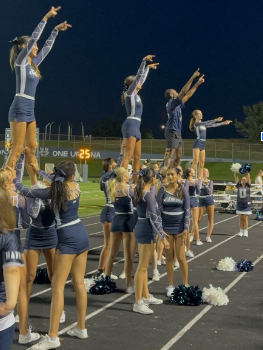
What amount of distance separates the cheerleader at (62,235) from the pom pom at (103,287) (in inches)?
88.6

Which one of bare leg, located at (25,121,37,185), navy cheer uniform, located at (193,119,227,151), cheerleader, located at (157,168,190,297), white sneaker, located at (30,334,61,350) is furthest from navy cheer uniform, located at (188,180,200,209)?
white sneaker, located at (30,334,61,350)

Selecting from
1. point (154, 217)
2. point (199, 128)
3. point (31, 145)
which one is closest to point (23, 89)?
point (31, 145)

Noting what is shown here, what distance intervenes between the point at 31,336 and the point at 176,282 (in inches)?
141

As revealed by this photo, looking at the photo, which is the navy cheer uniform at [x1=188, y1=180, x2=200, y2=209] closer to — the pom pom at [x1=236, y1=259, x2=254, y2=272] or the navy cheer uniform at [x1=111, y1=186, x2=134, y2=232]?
the pom pom at [x1=236, y1=259, x2=254, y2=272]

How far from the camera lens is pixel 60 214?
5254mm

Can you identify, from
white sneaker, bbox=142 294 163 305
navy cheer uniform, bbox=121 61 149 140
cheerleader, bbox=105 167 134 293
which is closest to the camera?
white sneaker, bbox=142 294 163 305

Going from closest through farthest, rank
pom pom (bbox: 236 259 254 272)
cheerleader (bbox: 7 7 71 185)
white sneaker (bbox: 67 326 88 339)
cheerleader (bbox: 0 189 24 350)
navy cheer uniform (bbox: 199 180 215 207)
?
cheerleader (bbox: 0 189 24 350)
white sneaker (bbox: 67 326 88 339)
cheerleader (bbox: 7 7 71 185)
pom pom (bbox: 236 259 254 272)
navy cheer uniform (bbox: 199 180 215 207)

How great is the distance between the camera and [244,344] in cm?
539

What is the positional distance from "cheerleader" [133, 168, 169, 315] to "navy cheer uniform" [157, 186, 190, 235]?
90 centimetres

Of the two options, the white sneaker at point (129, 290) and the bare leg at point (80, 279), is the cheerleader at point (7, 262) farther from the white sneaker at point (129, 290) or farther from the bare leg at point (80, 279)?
the white sneaker at point (129, 290)

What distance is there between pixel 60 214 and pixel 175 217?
2.69m

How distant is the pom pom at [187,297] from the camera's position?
23.0 ft

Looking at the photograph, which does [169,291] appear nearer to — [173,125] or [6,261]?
[173,125]

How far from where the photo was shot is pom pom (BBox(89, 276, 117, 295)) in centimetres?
761
